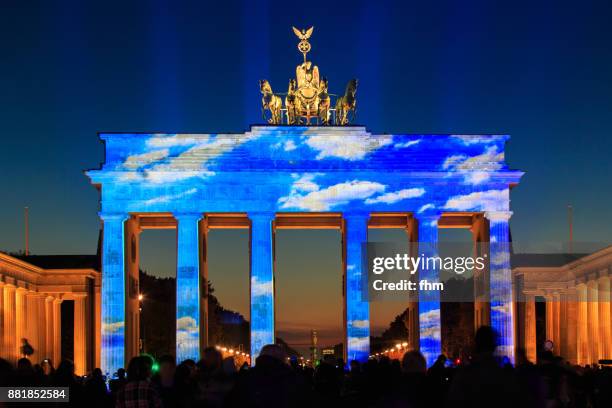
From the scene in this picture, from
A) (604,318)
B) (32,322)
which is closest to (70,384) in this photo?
(604,318)

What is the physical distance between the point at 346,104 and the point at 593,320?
30048 mm

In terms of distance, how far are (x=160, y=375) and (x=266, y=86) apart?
58.6m

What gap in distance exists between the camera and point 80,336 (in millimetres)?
92625

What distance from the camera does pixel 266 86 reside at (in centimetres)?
7650

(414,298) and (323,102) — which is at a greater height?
(323,102)

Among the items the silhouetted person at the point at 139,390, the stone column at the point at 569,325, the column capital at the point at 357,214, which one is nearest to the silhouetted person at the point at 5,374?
the silhouetted person at the point at 139,390

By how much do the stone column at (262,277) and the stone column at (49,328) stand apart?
94.2 ft

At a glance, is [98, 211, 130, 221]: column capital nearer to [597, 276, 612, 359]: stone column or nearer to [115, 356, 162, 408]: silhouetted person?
[597, 276, 612, 359]: stone column

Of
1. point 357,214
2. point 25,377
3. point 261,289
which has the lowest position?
point 25,377

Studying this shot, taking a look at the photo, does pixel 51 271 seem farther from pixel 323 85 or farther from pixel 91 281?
pixel 323 85

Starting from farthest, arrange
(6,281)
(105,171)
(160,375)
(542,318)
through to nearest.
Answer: (542,318) → (6,281) → (105,171) → (160,375)

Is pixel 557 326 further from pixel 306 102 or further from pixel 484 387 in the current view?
pixel 484 387

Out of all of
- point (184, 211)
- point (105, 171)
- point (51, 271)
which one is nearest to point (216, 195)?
point (184, 211)

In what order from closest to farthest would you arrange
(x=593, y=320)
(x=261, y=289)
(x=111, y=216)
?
(x=111, y=216) < (x=261, y=289) < (x=593, y=320)
